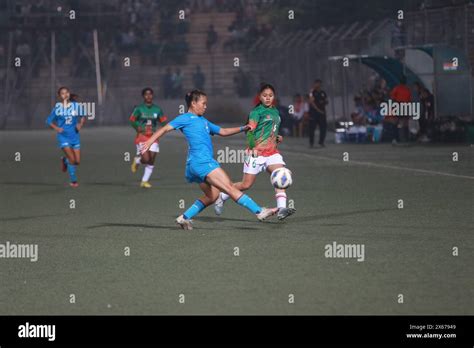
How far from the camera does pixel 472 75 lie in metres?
38.2

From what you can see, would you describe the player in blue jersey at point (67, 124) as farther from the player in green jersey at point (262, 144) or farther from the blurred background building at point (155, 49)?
the blurred background building at point (155, 49)

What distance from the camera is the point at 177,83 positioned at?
53.1 metres

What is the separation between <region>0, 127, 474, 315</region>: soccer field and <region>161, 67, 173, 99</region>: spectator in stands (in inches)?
1053

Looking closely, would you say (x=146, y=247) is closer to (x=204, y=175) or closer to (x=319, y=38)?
(x=204, y=175)

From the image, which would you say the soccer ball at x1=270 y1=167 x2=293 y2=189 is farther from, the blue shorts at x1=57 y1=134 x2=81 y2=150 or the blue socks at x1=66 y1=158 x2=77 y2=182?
the blue shorts at x1=57 y1=134 x2=81 y2=150

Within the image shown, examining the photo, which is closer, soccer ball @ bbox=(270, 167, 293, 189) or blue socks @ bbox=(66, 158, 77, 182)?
soccer ball @ bbox=(270, 167, 293, 189)

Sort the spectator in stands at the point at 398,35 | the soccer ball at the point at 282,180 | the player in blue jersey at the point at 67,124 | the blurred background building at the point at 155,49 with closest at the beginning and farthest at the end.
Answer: the soccer ball at the point at 282,180
the player in blue jersey at the point at 67,124
the spectator in stands at the point at 398,35
the blurred background building at the point at 155,49

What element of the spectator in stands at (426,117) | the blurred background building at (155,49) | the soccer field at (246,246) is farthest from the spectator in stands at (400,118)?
the blurred background building at (155,49)

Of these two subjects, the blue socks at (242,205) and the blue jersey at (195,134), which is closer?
the blue socks at (242,205)

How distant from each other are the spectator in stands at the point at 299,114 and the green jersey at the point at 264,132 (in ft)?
84.8

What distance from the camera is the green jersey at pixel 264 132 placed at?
16.5m

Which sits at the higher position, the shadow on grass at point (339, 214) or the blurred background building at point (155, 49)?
the blurred background building at point (155, 49)

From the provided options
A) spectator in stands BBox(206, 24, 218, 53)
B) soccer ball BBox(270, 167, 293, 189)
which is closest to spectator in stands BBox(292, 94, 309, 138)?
spectator in stands BBox(206, 24, 218, 53)

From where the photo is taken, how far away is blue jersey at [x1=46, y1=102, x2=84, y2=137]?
23.9m
